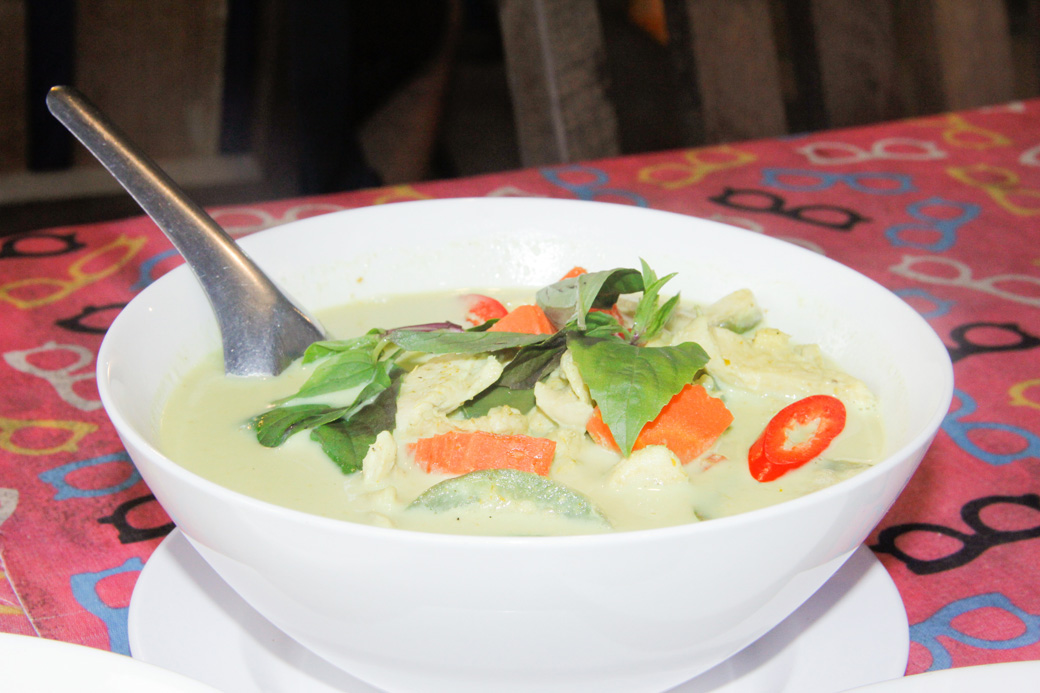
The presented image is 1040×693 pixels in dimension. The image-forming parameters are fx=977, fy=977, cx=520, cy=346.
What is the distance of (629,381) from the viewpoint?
88cm

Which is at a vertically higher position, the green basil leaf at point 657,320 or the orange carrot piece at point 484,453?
the green basil leaf at point 657,320

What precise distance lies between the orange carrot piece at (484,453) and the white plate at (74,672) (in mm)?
388

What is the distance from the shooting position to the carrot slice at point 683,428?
99 cm

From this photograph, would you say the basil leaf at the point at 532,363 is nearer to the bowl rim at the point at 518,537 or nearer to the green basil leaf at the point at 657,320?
the green basil leaf at the point at 657,320

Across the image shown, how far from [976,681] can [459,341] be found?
1.80ft

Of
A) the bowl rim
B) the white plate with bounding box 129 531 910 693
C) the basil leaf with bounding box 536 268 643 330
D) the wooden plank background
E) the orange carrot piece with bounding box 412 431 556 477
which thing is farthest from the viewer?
the wooden plank background

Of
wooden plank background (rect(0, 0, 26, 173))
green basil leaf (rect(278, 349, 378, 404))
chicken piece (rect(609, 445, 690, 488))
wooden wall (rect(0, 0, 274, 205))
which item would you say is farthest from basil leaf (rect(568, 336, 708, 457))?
wooden plank background (rect(0, 0, 26, 173))

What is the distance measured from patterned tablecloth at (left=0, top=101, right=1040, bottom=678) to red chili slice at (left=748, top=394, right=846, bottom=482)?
17 cm

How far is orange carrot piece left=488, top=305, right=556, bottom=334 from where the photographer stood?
115 centimetres

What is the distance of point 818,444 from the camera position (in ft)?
3.37

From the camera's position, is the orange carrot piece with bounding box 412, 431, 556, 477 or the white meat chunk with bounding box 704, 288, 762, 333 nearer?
the orange carrot piece with bounding box 412, 431, 556, 477

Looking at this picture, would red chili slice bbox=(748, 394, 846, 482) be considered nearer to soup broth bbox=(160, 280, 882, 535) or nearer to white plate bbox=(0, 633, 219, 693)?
soup broth bbox=(160, 280, 882, 535)

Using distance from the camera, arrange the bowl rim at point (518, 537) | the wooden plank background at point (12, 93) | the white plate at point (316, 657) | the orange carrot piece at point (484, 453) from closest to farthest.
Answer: the bowl rim at point (518, 537)
the white plate at point (316, 657)
the orange carrot piece at point (484, 453)
the wooden plank background at point (12, 93)

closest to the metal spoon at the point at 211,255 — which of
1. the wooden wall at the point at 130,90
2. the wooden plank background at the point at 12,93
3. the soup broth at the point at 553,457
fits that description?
the soup broth at the point at 553,457
